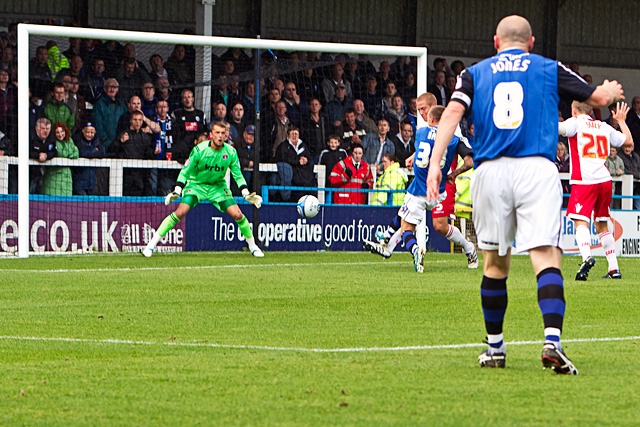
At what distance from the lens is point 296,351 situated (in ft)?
27.1

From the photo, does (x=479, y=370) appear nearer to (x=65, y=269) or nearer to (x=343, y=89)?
(x=65, y=269)

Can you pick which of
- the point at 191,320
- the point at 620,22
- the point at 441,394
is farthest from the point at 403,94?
the point at 441,394

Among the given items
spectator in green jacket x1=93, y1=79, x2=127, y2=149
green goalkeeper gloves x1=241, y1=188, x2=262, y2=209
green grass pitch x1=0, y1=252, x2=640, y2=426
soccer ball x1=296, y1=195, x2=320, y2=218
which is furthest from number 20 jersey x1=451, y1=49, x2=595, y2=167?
spectator in green jacket x1=93, y1=79, x2=127, y2=149

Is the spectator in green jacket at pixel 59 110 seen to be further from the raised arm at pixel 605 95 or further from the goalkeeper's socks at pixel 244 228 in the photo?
the raised arm at pixel 605 95

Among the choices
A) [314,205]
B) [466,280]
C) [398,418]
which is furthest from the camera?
[314,205]

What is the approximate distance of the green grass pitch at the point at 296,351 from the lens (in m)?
5.76

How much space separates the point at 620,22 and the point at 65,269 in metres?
19.0

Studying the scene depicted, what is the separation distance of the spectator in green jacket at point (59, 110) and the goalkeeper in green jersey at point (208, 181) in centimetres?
249

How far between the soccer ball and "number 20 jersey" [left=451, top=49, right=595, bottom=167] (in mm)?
13399

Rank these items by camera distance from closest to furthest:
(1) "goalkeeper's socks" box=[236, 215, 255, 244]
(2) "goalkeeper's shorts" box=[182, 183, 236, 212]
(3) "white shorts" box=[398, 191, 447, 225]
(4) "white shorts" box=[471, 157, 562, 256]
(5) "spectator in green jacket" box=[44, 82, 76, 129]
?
(4) "white shorts" box=[471, 157, 562, 256] < (3) "white shorts" box=[398, 191, 447, 225] < (2) "goalkeeper's shorts" box=[182, 183, 236, 212] < (1) "goalkeeper's socks" box=[236, 215, 255, 244] < (5) "spectator in green jacket" box=[44, 82, 76, 129]

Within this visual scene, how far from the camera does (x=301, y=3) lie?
89.8ft

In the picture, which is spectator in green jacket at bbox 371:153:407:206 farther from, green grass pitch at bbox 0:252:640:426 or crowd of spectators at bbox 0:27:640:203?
green grass pitch at bbox 0:252:640:426

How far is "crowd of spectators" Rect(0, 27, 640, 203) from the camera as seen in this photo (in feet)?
68.4

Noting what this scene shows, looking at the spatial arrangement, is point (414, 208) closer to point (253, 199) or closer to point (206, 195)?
point (253, 199)
